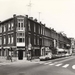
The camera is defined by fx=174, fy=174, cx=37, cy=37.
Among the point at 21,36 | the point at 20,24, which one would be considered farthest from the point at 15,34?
the point at 20,24

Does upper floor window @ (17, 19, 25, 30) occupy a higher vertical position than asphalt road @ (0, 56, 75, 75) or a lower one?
higher

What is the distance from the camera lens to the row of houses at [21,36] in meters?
42.4

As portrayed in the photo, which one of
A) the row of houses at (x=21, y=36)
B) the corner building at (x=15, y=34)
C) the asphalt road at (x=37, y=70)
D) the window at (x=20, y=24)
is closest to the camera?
the asphalt road at (x=37, y=70)

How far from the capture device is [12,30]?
43750mm

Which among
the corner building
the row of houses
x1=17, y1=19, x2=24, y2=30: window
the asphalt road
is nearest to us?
the asphalt road

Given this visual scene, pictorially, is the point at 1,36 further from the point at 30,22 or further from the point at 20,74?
the point at 20,74

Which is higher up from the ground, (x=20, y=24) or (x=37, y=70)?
(x=20, y=24)

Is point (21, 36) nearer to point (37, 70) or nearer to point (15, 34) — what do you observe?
point (15, 34)

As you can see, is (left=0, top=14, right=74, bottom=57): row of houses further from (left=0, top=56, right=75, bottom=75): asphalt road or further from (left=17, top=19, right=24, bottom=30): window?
(left=0, top=56, right=75, bottom=75): asphalt road

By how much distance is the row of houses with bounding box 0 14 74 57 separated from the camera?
139 feet

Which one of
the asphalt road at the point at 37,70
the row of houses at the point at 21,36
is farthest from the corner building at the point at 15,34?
the asphalt road at the point at 37,70

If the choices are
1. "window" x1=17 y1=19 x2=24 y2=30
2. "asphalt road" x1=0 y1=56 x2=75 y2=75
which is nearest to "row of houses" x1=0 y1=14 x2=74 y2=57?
"window" x1=17 y1=19 x2=24 y2=30

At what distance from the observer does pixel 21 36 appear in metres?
42.6

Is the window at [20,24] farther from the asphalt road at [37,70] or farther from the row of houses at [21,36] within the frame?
the asphalt road at [37,70]
